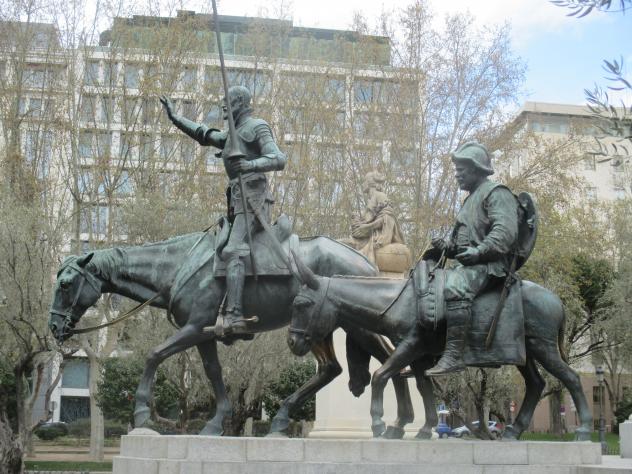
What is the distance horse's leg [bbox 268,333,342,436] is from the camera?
10883mm

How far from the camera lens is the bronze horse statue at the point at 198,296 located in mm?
10914

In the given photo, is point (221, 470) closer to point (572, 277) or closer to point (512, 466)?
point (512, 466)

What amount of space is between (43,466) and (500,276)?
25.5 meters

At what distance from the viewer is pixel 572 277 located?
1768 inches

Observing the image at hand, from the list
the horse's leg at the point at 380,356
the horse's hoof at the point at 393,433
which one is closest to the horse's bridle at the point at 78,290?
the horse's leg at the point at 380,356

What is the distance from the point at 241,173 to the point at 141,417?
3.21m

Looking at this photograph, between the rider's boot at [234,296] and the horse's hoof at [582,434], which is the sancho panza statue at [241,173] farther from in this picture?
the horse's hoof at [582,434]

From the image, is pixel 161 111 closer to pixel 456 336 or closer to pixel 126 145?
pixel 126 145

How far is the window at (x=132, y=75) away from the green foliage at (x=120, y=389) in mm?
11042

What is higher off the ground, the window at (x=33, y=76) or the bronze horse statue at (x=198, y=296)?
the window at (x=33, y=76)

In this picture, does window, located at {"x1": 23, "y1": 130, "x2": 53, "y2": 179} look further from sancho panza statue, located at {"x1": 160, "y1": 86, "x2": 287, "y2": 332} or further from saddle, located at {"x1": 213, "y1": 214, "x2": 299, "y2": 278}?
saddle, located at {"x1": 213, "y1": 214, "x2": 299, "y2": 278}

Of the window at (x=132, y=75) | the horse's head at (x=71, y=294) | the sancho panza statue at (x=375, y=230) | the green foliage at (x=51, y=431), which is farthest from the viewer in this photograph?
the green foliage at (x=51, y=431)

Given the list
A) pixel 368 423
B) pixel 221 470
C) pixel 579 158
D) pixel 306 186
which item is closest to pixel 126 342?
pixel 306 186

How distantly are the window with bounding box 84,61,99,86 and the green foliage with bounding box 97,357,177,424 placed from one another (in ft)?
36.3
